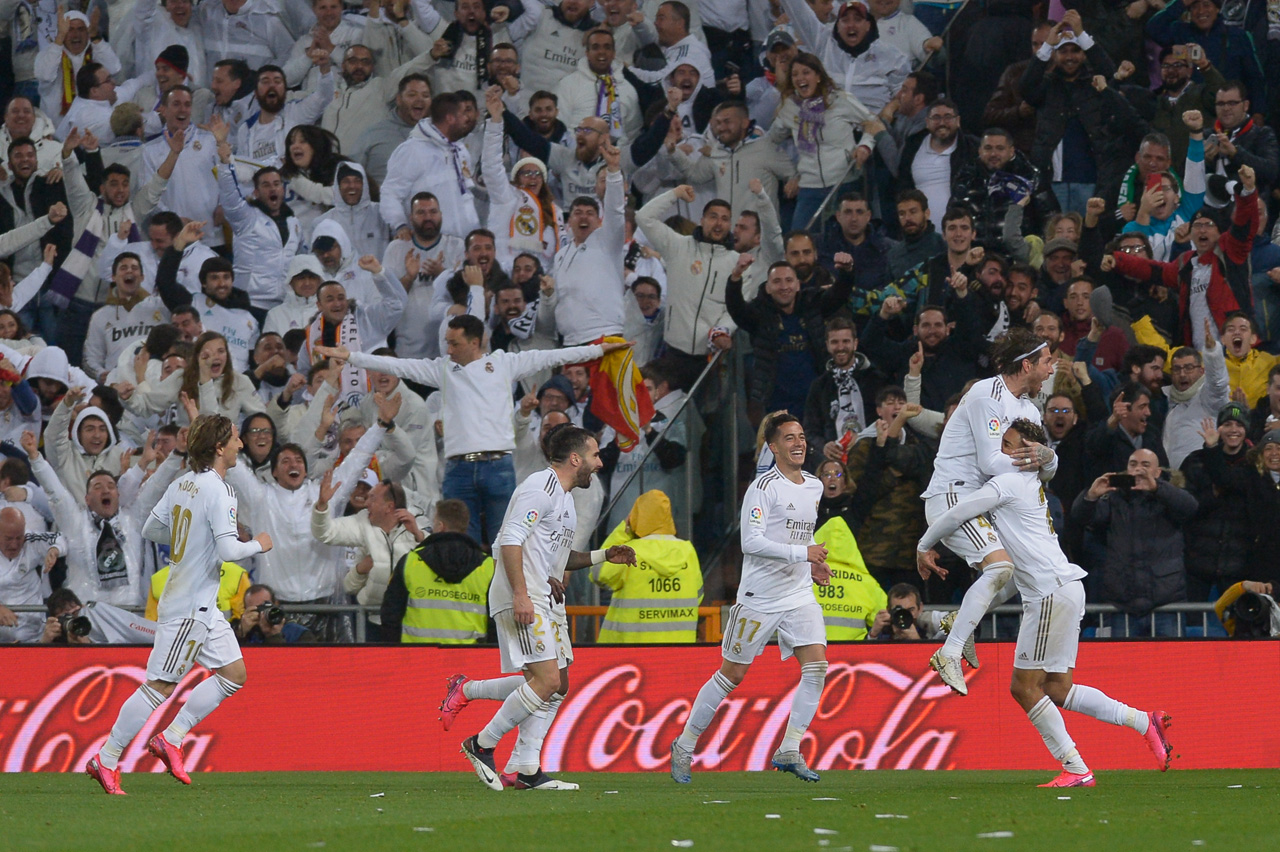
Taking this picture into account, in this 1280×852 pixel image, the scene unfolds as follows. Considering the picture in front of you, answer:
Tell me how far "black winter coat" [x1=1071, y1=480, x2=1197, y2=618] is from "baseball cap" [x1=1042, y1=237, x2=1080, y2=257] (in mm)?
3171

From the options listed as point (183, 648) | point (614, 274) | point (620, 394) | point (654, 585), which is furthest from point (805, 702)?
point (614, 274)

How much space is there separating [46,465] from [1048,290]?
908cm

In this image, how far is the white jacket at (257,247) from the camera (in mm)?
17797

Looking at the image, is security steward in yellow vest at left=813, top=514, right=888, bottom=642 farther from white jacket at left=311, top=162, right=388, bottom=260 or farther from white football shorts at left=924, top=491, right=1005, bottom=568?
white jacket at left=311, top=162, right=388, bottom=260

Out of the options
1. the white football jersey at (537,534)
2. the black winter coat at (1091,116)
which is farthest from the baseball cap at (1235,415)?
the white football jersey at (537,534)

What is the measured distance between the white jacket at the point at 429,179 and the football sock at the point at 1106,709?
9.79 m

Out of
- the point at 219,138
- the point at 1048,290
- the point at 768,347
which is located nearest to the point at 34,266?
the point at 219,138

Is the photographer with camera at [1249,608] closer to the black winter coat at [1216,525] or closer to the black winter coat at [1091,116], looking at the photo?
the black winter coat at [1216,525]

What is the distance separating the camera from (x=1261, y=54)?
1634 centimetres

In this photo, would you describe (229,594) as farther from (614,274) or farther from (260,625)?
(614,274)

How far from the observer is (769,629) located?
10.5m

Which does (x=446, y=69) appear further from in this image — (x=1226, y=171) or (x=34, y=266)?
(x=1226, y=171)

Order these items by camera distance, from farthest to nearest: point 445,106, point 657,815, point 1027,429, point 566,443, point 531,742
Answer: point 445,106 → point 566,443 → point 531,742 → point 1027,429 → point 657,815

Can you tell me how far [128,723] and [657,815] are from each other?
143 inches
